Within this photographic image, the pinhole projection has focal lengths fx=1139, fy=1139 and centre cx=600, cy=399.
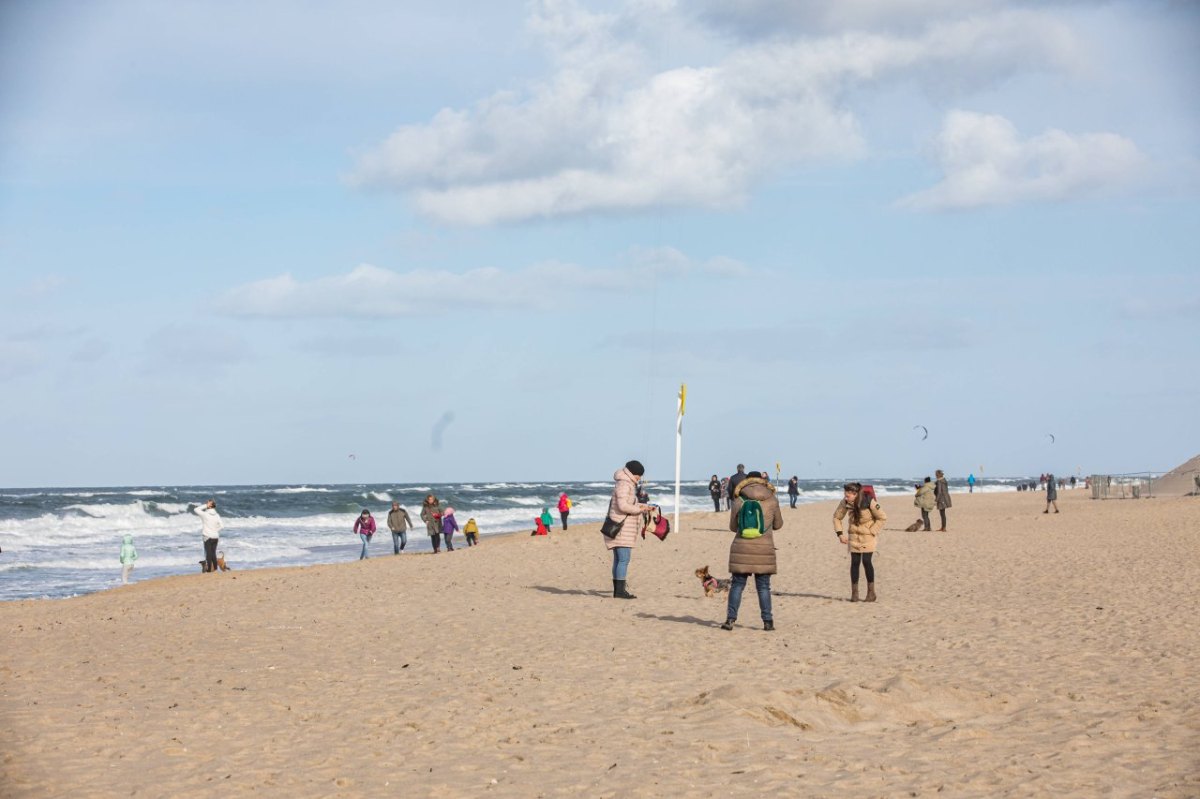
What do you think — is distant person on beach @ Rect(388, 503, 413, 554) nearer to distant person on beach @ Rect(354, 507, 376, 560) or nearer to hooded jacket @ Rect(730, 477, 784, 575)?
distant person on beach @ Rect(354, 507, 376, 560)

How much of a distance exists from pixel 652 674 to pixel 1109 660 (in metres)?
4.28

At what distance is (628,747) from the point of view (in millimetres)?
7500

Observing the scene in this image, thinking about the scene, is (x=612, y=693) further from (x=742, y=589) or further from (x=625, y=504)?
(x=625, y=504)

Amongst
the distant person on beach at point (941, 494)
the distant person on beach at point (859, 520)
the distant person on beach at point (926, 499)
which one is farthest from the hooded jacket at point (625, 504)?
the distant person on beach at point (941, 494)

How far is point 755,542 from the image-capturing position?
12.4m

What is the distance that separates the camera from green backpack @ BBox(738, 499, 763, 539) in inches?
484

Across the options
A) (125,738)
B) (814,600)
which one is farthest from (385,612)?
(125,738)

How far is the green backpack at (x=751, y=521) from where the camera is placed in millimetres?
12295

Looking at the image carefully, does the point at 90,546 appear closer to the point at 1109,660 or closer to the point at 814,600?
the point at 814,600

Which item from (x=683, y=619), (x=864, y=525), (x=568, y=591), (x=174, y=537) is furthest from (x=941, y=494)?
(x=174, y=537)

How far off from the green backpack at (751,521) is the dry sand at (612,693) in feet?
3.67

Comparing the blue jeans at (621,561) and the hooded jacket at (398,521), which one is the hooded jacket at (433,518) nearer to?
the hooded jacket at (398,521)

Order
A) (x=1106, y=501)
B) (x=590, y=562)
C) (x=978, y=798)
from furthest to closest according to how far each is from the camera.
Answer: (x=1106, y=501) < (x=590, y=562) < (x=978, y=798)

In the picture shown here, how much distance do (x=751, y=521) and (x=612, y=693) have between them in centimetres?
358
